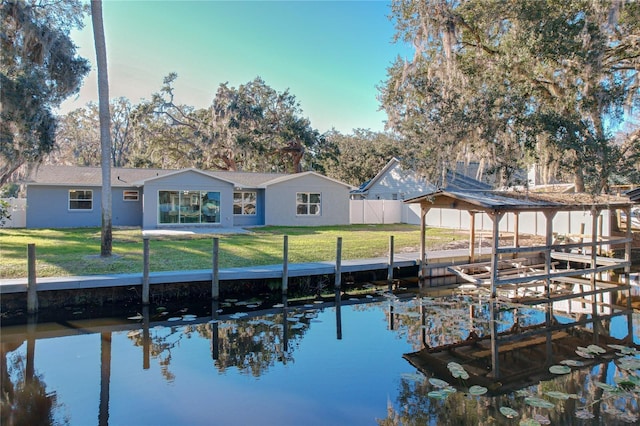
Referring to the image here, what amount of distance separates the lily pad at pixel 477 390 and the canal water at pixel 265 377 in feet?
0.14

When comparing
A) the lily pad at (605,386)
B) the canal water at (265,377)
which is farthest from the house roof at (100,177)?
the lily pad at (605,386)

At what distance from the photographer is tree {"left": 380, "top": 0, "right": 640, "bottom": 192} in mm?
11273

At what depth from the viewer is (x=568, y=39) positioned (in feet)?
36.6

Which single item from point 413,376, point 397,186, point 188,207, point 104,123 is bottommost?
point 413,376

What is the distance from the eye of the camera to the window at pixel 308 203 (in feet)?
75.6

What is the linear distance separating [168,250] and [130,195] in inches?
377

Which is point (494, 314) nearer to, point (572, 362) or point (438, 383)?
point (572, 362)

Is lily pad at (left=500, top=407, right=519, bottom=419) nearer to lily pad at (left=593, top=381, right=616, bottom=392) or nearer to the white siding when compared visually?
lily pad at (left=593, top=381, right=616, bottom=392)

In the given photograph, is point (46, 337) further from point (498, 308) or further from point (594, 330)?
point (594, 330)

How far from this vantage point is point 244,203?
22.7 metres

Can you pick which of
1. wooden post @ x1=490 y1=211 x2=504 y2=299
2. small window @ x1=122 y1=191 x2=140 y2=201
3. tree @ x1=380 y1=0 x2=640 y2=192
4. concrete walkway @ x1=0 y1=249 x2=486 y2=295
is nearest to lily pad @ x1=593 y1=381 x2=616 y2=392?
wooden post @ x1=490 y1=211 x2=504 y2=299

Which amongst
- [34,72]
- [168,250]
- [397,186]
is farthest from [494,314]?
[397,186]

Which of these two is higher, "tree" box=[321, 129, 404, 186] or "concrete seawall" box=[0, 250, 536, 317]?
"tree" box=[321, 129, 404, 186]

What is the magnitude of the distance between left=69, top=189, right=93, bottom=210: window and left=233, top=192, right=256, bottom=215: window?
22.1 feet
